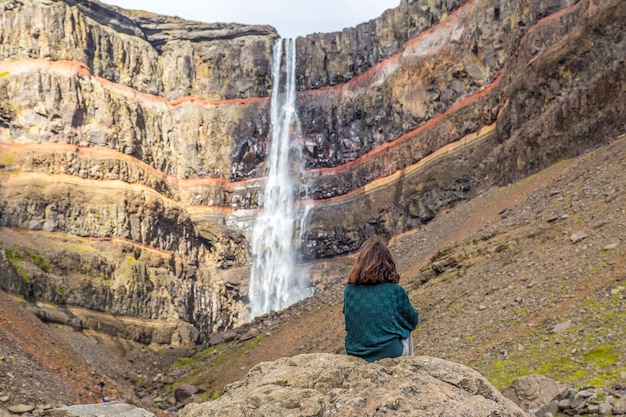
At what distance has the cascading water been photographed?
2256 inches

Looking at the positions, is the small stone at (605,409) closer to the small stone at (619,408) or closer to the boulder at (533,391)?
the small stone at (619,408)

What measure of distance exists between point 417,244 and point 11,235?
104 feet

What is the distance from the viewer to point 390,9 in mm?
63969

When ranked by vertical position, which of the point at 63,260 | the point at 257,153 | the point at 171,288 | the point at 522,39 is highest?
the point at 522,39

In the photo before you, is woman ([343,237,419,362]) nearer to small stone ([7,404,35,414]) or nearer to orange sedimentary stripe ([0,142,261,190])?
small stone ([7,404,35,414])

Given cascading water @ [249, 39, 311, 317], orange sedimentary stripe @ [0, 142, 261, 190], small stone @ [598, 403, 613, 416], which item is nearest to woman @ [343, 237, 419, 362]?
small stone @ [598, 403, 613, 416]

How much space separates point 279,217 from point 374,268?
2188 inches

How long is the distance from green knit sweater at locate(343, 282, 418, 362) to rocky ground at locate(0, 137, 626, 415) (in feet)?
27.5

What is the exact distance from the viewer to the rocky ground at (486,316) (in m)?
17.2

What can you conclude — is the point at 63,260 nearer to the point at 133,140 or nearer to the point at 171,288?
the point at 171,288

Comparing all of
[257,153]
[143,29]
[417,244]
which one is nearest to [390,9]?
[257,153]

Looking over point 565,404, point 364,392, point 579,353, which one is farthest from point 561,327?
point 364,392

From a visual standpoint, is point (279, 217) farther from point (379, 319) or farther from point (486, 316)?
point (379, 319)

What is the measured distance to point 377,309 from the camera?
20.9 ft
